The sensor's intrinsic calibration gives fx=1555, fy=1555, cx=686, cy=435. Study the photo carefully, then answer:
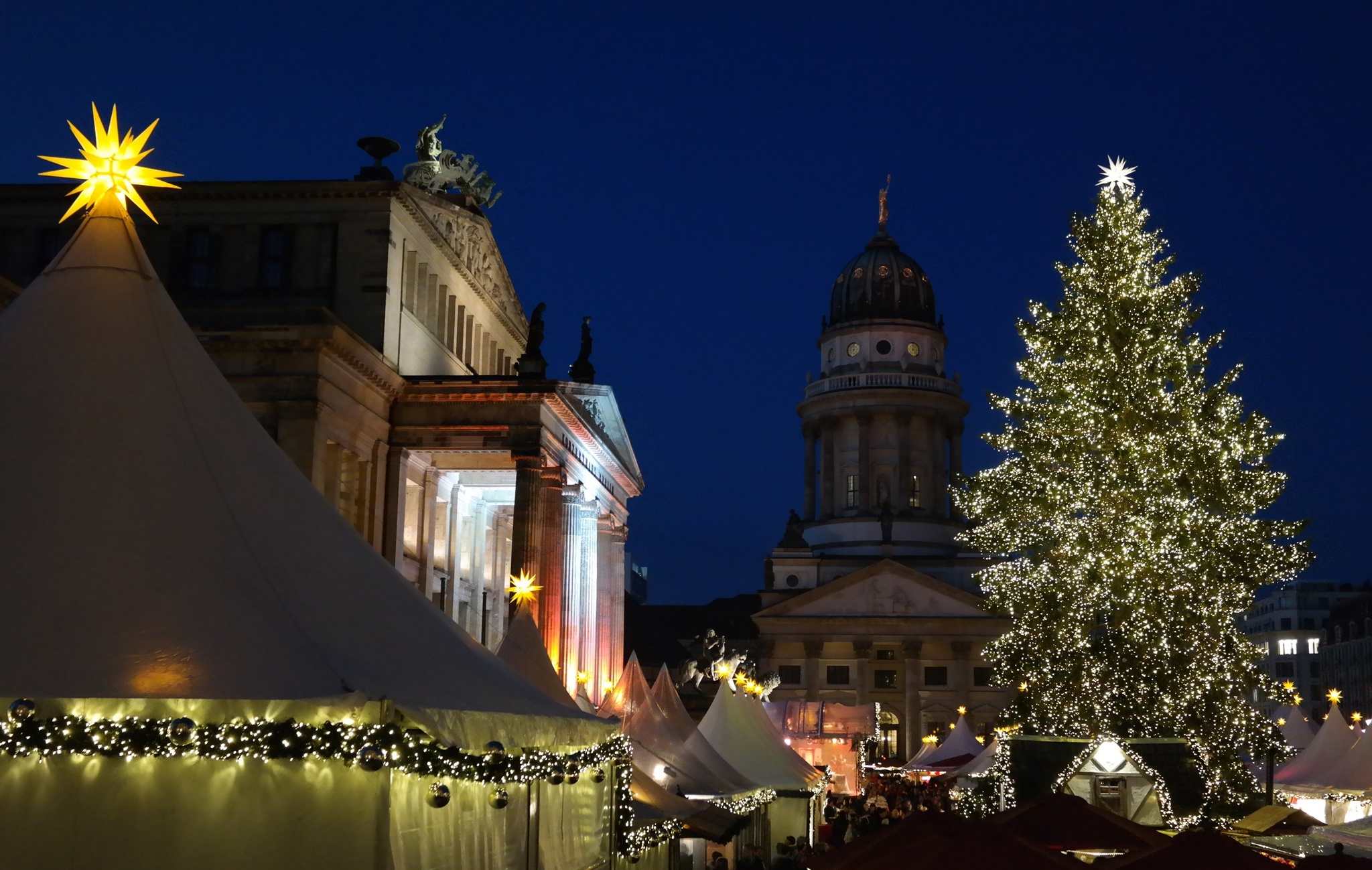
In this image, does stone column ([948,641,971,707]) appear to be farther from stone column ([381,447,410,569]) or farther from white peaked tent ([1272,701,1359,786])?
white peaked tent ([1272,701,1359,786])

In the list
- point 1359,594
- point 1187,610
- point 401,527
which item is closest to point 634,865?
point 1187,610

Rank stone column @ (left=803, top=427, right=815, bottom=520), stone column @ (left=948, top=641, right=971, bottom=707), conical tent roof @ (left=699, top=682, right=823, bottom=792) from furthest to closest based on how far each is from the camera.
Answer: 1. stone column @ (left=803, top=427, right=815, bottom=520)
2. stone column @ (left=948, top=641, right=971, bottom=707)
3. conical tent roof @ (left=699, top=682, right=823, bottom=792)

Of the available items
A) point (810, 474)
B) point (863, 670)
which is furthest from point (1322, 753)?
point (810, 474)

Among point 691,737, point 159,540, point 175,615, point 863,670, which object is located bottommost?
point 691,737

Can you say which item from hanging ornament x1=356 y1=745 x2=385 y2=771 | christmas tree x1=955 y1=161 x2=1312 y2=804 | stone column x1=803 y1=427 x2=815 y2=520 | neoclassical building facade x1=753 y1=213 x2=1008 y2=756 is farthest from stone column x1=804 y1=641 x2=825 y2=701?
hanging ornament x1=356 y1=745 x2=385 y2=771

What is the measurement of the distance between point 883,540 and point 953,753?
48601mm

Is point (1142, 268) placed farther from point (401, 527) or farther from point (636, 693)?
point (401, 527)

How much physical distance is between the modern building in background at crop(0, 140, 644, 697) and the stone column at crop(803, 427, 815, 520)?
198 ft

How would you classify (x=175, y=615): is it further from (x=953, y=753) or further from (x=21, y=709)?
(x=953, y=753)

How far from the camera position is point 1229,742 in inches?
1160

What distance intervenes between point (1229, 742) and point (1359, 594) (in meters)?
109

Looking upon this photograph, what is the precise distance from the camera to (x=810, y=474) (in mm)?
109500

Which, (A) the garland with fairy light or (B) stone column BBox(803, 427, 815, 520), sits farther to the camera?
(B) stone column BBox(803, 427, 815, 520)

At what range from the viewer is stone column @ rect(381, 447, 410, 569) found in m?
43.4
